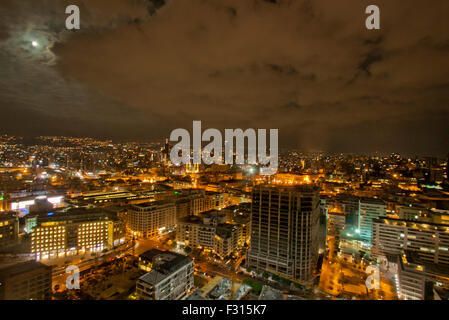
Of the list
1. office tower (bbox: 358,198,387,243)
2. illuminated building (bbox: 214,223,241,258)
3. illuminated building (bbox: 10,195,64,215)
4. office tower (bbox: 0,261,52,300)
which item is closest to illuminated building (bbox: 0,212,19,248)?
illuminated building (bbox: 10,195,64,215)

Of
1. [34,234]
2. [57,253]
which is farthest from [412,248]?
[34,234]

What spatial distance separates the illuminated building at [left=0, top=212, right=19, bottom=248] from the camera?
23.1ft

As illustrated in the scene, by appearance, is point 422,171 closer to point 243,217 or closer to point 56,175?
point 243,217

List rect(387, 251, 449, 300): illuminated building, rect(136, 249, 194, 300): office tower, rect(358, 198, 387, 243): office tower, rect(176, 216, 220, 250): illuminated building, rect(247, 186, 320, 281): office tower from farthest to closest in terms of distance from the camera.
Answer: rect(358, 198, 387, 243): office tower
rect(176, 216, 220, 250): illuminated building
rect(247, 186, 320, 281): office tower
rect(387, 251, 449, 300): illuminated building
rect(136, 249, 194, 300): office tower

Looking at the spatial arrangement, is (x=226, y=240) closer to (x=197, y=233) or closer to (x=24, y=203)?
(x=197, y=233)

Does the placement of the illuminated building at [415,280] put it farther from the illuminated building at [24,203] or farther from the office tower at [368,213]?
the illuminated building at [24,203]

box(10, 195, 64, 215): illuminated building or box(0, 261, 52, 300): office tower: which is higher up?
box(10, 195, 64, 215): illuminated building

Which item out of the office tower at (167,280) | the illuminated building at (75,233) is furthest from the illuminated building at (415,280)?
the illuminated building at (75,233)

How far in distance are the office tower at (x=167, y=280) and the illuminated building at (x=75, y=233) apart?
334cm

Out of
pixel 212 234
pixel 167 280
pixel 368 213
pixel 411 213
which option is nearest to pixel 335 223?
pixel 368 213

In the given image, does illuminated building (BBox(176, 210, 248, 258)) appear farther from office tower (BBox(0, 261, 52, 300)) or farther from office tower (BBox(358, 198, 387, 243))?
office tower (BBox(358, 198, 387, 243))

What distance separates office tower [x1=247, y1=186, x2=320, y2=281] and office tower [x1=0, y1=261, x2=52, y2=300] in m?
4.67

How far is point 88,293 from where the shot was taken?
496cm

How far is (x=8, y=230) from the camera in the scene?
23.7ft
